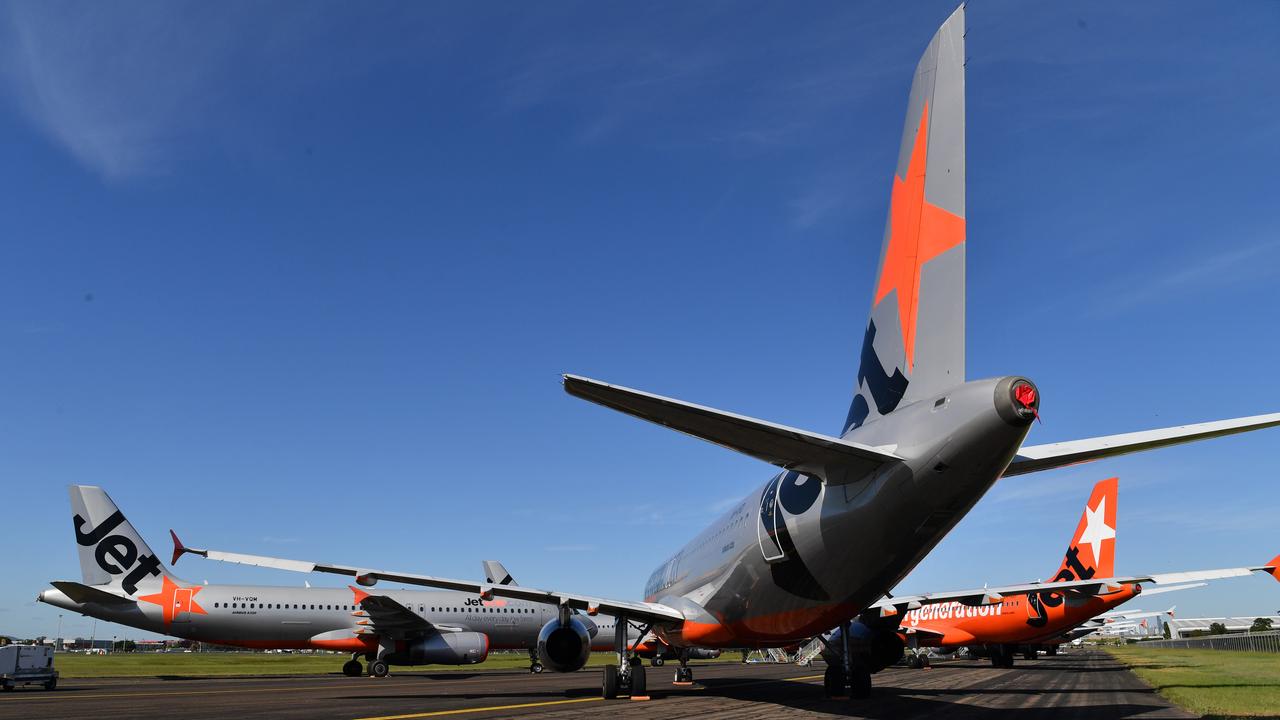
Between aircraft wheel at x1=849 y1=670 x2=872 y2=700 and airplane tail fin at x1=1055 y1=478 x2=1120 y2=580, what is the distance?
20.6 m

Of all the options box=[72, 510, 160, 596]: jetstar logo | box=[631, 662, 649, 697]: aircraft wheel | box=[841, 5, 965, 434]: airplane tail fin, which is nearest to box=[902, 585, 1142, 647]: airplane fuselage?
box=[631, 662, 649, 697]: aircraft wheel

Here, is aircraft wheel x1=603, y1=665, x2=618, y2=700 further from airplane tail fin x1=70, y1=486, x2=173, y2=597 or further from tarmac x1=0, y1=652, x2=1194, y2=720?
A: airplane tail fin x1=70, y1=486, x2=173, y2=597

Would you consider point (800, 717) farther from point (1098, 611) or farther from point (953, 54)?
point (1098, 611)

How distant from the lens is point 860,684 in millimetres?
15836

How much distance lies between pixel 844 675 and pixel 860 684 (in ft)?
1.10

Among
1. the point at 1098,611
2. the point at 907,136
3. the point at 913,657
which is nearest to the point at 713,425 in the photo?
the point at 907,136

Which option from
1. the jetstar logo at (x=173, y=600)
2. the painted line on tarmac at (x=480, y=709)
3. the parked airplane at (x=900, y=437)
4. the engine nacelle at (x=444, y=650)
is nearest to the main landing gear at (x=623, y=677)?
the painted line on tarmac at (x=480, y=709)

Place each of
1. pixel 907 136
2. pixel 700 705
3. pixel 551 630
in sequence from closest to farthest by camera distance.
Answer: pixel 907 136
pixel 700 705
pixel 551 630

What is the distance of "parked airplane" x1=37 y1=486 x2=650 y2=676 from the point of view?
29781 millimetres

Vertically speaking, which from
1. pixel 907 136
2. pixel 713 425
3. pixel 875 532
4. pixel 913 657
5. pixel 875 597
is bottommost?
pixel 913 657

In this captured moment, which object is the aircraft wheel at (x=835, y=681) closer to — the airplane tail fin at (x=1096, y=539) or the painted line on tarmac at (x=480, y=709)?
the painted line on tarmac at (x=480, y=709)

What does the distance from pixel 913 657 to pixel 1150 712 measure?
86.7 ft

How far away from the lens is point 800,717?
459 inches

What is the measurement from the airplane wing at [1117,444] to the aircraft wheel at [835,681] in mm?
8483
